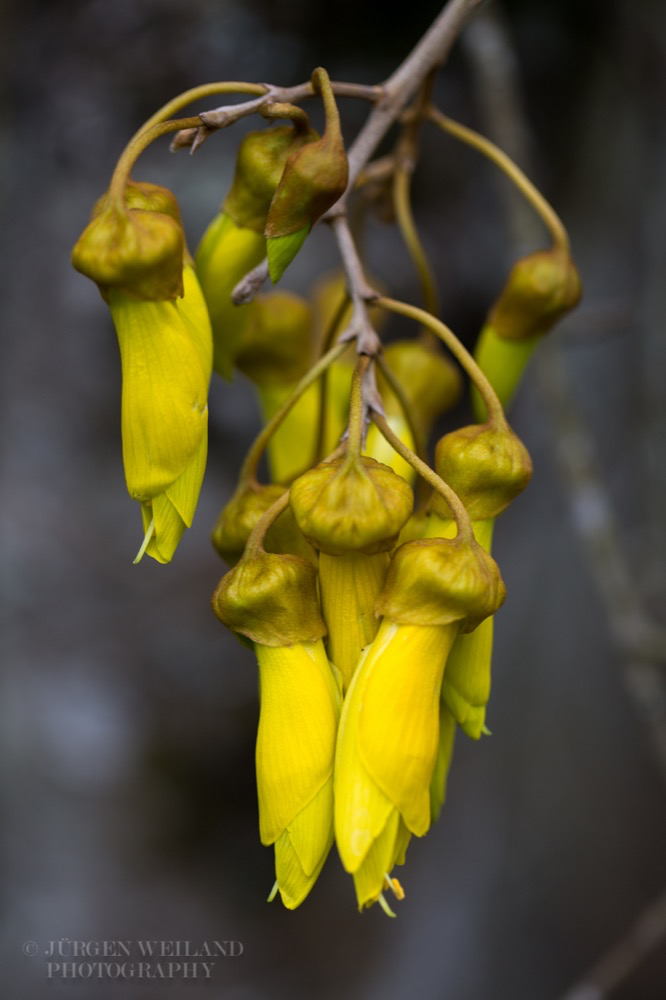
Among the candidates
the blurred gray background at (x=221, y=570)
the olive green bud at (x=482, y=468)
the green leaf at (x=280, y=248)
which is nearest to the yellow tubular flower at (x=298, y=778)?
the olive green bud at (x=482, y=468)

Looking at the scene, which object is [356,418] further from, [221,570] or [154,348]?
[221,570]

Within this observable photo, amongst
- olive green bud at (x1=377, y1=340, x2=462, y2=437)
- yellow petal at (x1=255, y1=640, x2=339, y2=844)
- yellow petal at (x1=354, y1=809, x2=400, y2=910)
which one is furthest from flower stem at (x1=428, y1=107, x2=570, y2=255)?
yellow petal at (x1=354, y1=809, x2=400, y2=910)

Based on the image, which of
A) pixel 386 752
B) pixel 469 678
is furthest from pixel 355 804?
pixel 469 678

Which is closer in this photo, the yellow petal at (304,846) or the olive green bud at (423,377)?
the yellow petal at (304,846)

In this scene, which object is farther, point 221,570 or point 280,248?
point 221,570

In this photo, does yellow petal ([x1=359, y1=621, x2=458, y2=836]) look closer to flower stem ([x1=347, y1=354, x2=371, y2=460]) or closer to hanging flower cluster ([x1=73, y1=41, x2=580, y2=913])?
hanging flower cluster ([x1=73, y1=41, x2=580, y2=913])

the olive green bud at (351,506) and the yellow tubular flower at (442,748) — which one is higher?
the olive green bud at (351,506)

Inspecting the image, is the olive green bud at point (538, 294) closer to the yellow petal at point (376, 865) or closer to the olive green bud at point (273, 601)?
the olive green bud at point (273, 601)
